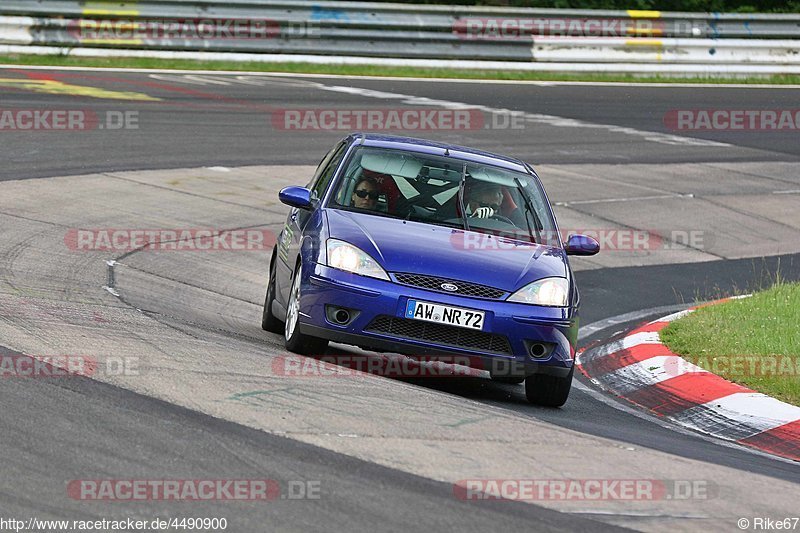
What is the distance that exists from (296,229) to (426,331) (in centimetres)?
175

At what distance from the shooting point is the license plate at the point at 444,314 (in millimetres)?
7949

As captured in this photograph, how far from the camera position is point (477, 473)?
19.2 feet

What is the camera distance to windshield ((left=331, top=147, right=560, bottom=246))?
9.05m

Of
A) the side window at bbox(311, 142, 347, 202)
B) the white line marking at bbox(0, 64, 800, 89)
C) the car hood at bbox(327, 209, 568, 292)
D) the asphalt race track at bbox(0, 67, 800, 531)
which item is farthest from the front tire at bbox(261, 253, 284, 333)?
the white line marking at bbox(0, 64, 800, 89)

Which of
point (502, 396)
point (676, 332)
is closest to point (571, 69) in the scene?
point (676, 332)

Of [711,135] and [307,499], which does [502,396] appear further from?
[711,135]

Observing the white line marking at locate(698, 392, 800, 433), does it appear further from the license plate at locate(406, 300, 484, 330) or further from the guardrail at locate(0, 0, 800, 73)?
the guardrail at locate(0, 0, 800, 73)

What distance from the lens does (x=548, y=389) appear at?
8.45 metres

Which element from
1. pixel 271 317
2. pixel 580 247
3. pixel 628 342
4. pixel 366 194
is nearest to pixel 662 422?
pixel 580 247

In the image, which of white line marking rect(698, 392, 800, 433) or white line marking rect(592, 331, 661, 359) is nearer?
white line marking rect(698, 392, 800, 433)

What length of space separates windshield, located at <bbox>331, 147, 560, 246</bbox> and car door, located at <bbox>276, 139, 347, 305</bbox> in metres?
0.24

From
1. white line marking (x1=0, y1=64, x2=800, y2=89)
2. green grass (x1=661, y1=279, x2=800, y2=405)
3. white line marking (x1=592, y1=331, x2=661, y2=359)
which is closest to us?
green grass (x1=661, y1=279, x2=800, y2=405)

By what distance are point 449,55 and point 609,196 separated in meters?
9.34

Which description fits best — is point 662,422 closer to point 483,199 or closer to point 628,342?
point 483,199
